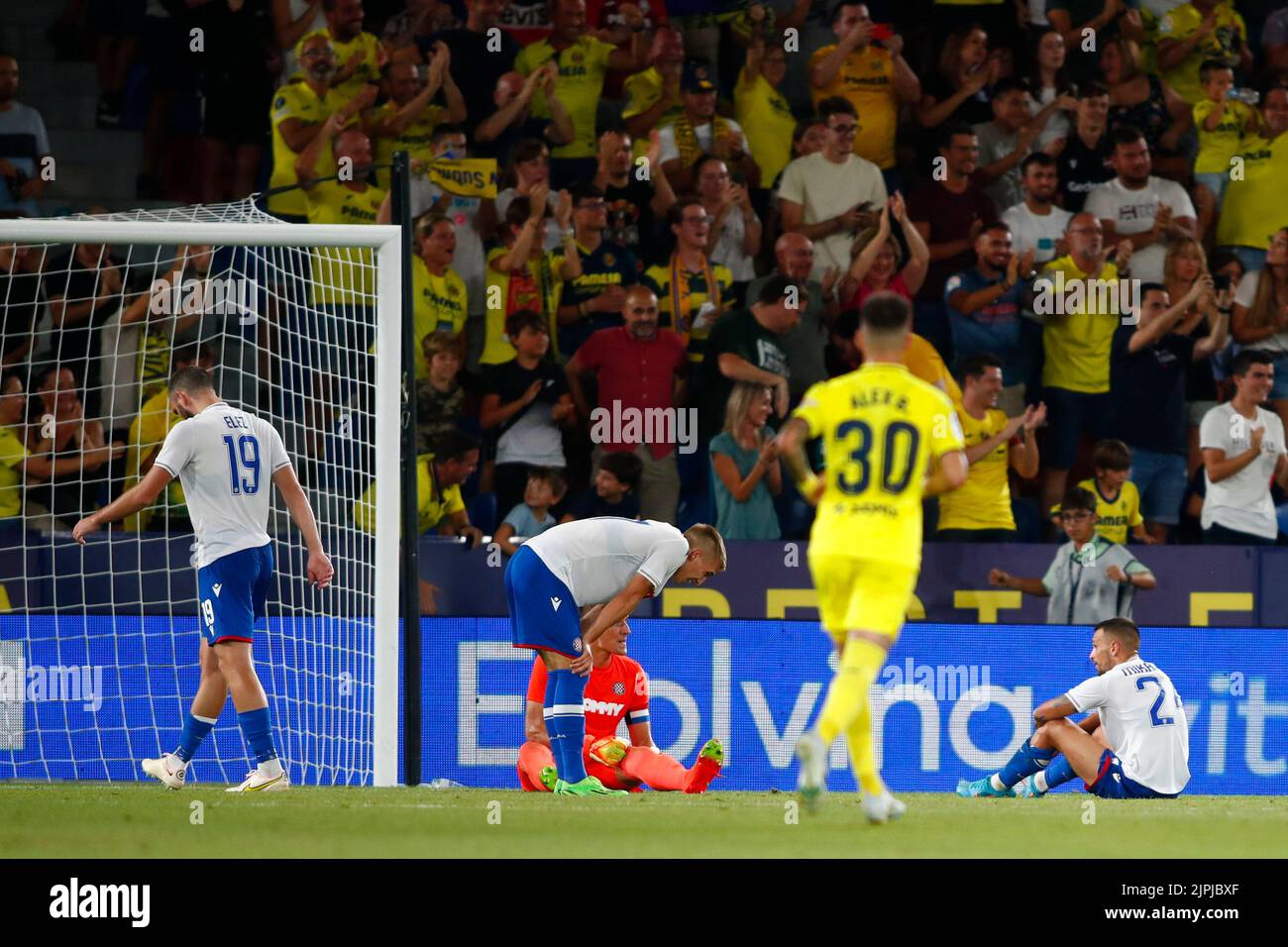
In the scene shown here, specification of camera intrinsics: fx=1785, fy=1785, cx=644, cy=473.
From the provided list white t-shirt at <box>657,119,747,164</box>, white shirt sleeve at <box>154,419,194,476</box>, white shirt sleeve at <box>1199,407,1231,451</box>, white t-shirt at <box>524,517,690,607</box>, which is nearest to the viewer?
white shirt sleeve at <box>154,419,194,476</box>

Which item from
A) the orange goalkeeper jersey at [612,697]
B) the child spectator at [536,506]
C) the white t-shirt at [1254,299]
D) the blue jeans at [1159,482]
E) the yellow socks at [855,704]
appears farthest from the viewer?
→ the white t-shirt at [1254,299]

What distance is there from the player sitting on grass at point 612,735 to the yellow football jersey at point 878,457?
3.58 metres

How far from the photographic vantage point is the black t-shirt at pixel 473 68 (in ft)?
43.7

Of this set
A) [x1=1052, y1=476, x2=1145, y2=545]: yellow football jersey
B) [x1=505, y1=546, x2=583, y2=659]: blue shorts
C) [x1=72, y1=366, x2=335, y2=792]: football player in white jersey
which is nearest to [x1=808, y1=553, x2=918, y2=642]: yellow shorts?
[x1=505, y1=546, x2=583, y2=659]: blue shorts

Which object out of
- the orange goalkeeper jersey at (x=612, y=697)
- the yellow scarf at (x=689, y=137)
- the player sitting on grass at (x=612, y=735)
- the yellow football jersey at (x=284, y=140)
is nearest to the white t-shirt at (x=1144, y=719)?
the player sitting on grass at (x=612, y=735)

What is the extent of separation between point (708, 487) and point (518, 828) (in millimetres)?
5102

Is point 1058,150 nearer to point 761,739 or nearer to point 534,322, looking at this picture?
point 534,322

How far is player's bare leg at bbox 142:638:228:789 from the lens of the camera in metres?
8.59

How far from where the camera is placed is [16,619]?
10305 millimetres

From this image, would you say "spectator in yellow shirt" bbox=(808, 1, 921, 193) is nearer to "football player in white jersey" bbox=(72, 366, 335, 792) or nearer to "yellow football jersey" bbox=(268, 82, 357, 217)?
"yellow football jersey" bbox=(268, 82, 357, 217)

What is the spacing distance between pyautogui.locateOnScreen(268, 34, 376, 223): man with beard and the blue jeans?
19.6 ft

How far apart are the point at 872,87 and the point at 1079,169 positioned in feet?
5.43

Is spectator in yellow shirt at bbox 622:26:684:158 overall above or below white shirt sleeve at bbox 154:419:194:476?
above

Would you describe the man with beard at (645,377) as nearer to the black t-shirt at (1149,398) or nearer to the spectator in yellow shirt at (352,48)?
the spectator in yellow shirt at (352,48)
